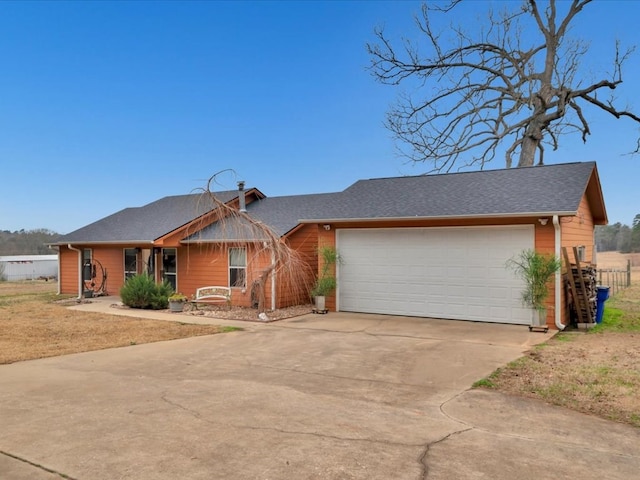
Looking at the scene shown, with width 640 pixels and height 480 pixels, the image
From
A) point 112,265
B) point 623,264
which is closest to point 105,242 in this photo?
point 112,265

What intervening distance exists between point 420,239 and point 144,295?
8.98 metres

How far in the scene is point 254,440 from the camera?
14.0 ft

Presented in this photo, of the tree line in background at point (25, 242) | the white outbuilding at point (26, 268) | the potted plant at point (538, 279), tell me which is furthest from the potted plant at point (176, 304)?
the tree line in background at point (25, 242)

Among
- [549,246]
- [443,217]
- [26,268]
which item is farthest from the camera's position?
[26,268]

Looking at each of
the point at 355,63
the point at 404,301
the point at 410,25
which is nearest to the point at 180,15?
the point at 355,63

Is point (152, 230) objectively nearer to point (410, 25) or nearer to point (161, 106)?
point (161, 106)

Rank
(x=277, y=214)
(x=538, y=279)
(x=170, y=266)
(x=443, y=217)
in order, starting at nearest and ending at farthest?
A: (x=538, y=279) → (x=443, y=217) → (x=277, y=214) → (x=170, y=266)

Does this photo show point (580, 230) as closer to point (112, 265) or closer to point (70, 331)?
point (70, 331)

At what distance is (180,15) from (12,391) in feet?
53.2

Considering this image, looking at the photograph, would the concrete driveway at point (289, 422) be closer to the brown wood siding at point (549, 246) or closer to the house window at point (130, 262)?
the brown wood siding at point (549, 246)

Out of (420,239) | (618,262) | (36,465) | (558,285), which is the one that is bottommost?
(36,465)

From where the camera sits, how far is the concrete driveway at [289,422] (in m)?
3.72

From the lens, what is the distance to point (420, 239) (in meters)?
12.4

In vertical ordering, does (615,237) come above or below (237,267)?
above
